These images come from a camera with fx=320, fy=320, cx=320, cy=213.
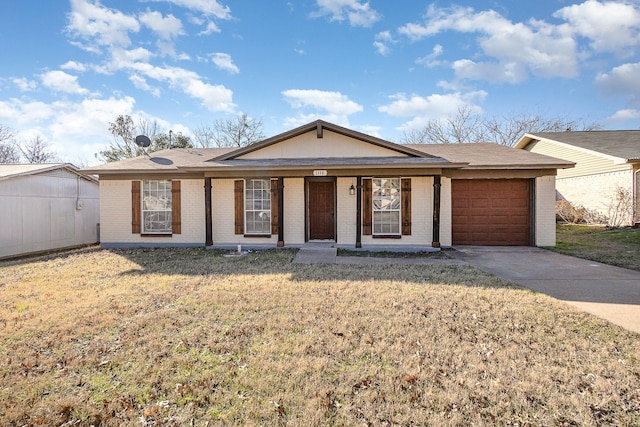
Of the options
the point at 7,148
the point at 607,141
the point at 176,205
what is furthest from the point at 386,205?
the point at 7,148

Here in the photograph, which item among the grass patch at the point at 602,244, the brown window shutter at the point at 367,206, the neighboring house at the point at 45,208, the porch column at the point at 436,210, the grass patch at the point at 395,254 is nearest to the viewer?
the grass patch at the point at 602,244

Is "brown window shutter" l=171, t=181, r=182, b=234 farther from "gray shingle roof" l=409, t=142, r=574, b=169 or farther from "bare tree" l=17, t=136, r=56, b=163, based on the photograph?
"bare tree" l=17, t=136, r=56, b=163

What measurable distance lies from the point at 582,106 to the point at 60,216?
41.0 metres

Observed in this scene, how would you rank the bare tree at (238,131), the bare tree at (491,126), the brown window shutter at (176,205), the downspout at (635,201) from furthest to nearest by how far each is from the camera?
the bare tree at (491,126) < the bare tree at (238,131) < the downspout at (635,201) < the brown window shutter at (176,205)

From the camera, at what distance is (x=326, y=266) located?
763cm

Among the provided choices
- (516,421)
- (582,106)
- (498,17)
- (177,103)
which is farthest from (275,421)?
(582,106)

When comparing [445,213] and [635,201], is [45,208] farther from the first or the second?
[635,201]

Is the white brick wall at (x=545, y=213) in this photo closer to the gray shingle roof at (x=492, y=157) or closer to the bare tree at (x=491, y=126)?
the gray shingle roof at (x=492, y=157)

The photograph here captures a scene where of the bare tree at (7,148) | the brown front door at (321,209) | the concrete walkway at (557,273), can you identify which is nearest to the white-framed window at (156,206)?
the brown front door at (321,209)

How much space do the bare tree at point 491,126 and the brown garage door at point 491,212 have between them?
76.2 feet

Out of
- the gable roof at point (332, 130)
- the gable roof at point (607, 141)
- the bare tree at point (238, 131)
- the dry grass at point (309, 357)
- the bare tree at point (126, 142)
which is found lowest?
the dry grass at point (309, 357)

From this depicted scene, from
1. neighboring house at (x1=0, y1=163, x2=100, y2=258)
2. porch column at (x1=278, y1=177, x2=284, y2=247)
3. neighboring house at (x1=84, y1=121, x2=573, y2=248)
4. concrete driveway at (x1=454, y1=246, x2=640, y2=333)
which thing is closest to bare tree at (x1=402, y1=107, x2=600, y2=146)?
neighboring house at (x1=84, y1=121, x2=573, y2=248)

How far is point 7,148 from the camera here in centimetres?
2898

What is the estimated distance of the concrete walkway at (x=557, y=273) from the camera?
4.89 m
